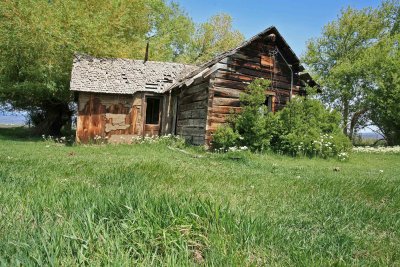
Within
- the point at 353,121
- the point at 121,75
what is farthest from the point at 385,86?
the point at 121,75

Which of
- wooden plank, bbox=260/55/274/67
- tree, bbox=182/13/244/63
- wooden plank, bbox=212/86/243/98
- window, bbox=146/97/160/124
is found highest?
tree, bbox=182/13/244/63

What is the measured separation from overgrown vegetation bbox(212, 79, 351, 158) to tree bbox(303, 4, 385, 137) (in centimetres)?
1876

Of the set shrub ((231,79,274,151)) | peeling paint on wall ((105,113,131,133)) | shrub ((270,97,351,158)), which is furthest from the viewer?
peeling paint on wall ((105,113,131,133))

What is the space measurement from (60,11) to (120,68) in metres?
4.56

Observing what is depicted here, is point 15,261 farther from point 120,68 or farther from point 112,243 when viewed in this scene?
point 120,68

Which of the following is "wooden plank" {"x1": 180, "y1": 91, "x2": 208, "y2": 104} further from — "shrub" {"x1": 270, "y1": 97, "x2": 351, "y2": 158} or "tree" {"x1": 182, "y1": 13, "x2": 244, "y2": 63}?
"tree" {"x1": 182, "y1": 13, "x2": 244, "y2": 63}

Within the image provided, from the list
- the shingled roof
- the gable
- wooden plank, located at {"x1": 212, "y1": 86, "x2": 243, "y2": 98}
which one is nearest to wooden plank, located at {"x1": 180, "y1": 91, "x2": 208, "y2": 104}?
wooden plank, located at {"x1": 212, "y1": 86, "x2": 243, "y2": 98}

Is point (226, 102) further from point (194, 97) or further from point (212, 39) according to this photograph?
point (212, 39)

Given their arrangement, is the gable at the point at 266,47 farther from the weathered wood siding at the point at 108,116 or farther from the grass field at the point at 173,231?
the grass field at the point at 173,231

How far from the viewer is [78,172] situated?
20.7 ft

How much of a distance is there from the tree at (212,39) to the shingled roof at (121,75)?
22326mm

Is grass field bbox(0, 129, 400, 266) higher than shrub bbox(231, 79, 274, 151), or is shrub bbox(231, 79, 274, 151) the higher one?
shrub bbox(231, 79, 274, 151)

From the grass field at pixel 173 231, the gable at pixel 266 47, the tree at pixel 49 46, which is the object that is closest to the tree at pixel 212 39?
the tree at pixel 49 46

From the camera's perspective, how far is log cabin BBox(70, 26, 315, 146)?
16109 millimetres
